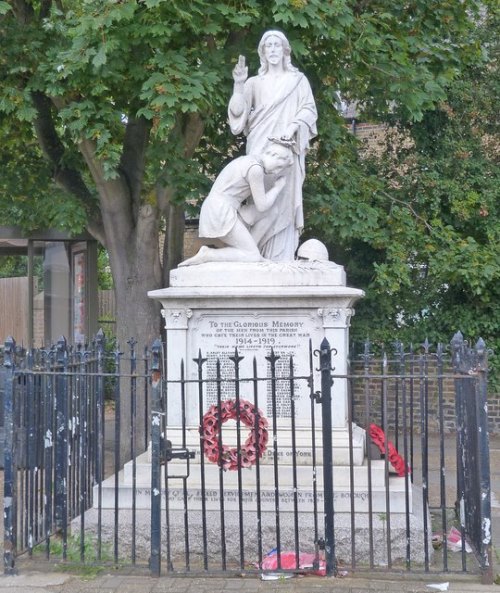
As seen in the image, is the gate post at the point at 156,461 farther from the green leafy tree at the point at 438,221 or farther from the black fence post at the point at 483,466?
the green leafy tree at the point at 438,221

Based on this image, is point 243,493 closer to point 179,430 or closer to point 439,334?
point 179,430

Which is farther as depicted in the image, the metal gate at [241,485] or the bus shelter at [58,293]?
the bus shelter at [58,293]

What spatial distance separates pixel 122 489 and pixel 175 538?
580 mm

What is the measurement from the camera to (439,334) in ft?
46.5

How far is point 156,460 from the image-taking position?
593 centimetres

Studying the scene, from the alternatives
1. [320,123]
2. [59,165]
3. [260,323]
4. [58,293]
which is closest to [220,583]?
[260,323]

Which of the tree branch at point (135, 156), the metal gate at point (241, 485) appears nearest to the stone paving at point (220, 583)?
the metal gate at point (241, 485)

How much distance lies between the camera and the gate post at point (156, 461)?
5855mm

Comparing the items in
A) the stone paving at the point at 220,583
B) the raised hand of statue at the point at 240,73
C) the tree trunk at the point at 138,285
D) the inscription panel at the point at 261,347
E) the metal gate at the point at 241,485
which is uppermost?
the raised hand of statue at the point at 240,73

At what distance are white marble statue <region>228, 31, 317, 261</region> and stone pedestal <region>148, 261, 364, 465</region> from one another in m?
0.57

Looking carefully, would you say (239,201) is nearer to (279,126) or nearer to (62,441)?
(279,126)

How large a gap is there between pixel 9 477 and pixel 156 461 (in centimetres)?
109

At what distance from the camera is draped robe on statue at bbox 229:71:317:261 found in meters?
7.70

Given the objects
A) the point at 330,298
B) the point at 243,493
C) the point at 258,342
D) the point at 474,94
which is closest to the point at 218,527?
the point at 243,493
